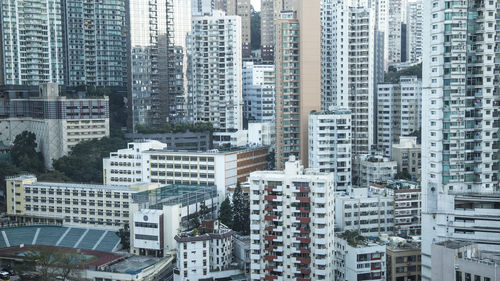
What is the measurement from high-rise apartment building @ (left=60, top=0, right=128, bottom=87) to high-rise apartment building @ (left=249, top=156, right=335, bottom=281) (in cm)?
5366

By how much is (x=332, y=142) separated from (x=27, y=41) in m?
45.6

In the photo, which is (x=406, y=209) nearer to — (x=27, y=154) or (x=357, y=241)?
(x=357, y=241)

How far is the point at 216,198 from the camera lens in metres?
59.8

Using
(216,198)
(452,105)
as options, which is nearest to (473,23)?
(452,105)

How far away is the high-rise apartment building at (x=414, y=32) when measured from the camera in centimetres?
11594

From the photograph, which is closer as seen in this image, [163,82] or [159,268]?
[159,268]

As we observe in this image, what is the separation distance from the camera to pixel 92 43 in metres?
93.7

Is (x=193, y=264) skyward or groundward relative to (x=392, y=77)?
groundward

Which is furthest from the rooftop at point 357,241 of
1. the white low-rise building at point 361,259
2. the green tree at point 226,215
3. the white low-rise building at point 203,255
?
the green tree at point 226,215

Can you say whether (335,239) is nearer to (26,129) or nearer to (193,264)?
(193,264)

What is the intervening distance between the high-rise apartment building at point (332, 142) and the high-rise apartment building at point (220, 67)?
23913mm

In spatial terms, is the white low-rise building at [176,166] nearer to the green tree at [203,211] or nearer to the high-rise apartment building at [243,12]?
the green tree at [203,211]

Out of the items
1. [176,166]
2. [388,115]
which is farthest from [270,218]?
[388,115]

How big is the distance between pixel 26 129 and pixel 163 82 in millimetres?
16784
